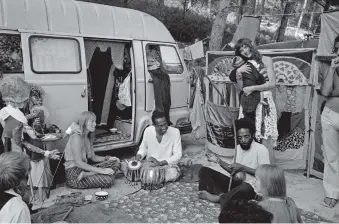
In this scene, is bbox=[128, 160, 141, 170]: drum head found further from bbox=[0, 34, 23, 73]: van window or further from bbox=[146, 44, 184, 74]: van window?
bbox=[146, 44, 184, 74]: van window

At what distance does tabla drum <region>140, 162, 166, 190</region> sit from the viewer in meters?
5.01

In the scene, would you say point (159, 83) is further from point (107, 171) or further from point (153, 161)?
point (107, 171)

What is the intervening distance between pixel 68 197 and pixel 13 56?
2091 millimetres

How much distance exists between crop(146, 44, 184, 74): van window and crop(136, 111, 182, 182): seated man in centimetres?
187

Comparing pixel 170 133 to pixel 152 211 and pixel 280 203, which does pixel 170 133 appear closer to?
pixel 152 211

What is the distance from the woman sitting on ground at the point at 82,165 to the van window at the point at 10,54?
1.12 m

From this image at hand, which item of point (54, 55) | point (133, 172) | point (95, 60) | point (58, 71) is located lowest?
point (133, 172)

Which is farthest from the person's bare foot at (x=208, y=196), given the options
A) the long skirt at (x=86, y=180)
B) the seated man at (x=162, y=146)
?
the long skirt at (x=86, y=180)

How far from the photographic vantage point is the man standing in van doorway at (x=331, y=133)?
4527 millimetres

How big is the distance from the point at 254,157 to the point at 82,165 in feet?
7.75

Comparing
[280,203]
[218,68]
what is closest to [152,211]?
[280,203]

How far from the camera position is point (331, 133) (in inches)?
183

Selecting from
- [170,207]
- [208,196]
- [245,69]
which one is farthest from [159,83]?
[170,207]

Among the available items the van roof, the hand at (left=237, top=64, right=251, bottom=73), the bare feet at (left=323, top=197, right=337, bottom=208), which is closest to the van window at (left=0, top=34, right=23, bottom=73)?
the van roof
